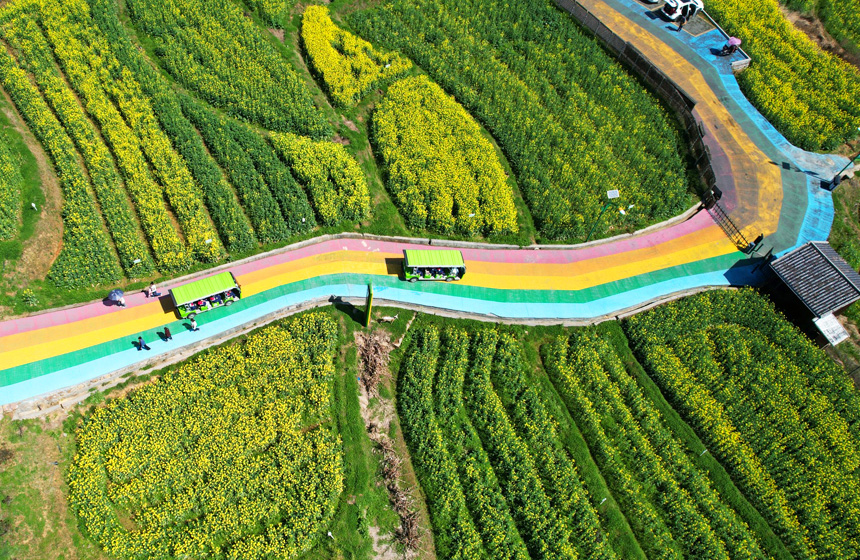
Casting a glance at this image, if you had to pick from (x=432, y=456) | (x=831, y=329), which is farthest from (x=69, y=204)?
(x=831, y=329)

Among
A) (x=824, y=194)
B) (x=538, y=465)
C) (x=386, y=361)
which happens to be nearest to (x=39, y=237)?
(x=386, y=361)

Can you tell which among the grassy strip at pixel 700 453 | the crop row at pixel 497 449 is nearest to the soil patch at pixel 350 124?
the crop row at pixel 497 449

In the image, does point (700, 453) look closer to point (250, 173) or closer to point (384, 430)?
point (384, 430)

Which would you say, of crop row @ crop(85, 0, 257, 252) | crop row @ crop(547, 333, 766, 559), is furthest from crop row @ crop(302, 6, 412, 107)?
crop row @ crop(547, 333, 766, 559)

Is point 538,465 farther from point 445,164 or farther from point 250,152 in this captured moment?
point 250,152

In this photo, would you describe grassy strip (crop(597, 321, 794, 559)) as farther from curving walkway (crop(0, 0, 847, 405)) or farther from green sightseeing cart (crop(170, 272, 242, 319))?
green sightseeing cart (crop(170, 272, 242, 319))
